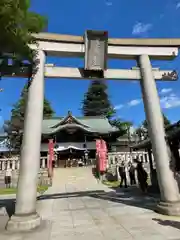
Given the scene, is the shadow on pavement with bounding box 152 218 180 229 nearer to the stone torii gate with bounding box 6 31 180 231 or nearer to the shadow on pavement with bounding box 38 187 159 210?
the stone torii gate with bounding box 6 31 180 231

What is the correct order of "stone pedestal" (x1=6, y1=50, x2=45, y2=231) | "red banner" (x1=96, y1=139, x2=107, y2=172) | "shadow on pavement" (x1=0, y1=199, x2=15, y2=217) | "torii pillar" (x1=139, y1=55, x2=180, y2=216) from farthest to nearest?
"red banner" (x1=96, y1=139, x2=107, y2=172) < "shadow on pavement" (x1=0, y1=199, x2=15, y2=217) < "torii pillar" (x1=139, y1=55, x2=180, y2=216) < "stone pedestal" (x1=6, y1=50, x2=45, y2=231)

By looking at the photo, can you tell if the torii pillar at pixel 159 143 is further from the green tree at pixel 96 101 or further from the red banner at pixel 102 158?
the green tree at pixel 96 101

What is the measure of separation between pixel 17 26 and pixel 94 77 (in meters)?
3.41

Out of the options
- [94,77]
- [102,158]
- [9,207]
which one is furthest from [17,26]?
[102,158]

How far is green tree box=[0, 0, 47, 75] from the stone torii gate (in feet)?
3.91

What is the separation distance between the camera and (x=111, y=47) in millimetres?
8133

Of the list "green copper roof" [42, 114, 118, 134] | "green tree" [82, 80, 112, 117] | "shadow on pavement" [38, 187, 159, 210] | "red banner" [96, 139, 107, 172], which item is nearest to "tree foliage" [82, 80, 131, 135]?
"green tree" [82, 80, 112, 117]

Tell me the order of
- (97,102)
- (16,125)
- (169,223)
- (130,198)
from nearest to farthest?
1. (169,223)
2. (130,198)
3. (16,125)
4. (97,102)

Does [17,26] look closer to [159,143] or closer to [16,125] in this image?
[159,143]

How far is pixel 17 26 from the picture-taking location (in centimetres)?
521

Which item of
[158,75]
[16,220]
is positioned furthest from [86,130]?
[16,220]

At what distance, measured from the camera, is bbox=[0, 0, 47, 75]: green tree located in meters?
4.58

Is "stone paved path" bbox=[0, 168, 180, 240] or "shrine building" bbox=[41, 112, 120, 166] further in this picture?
"shrine building" bbox=[41, 112, 120, 166]

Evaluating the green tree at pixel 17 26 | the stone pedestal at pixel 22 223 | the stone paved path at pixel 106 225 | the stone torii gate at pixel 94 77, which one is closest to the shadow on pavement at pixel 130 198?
the stone paved path at pixel 106 225
